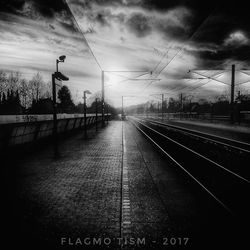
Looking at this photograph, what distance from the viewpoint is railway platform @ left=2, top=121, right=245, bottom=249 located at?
10.6 ft

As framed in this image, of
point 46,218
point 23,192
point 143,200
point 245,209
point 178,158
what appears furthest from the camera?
point 178,158

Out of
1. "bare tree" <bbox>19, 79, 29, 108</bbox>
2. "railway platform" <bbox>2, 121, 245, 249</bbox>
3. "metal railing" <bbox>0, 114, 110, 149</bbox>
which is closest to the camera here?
"railway platform" <bbox>2, 121, 245, 249</bbox>

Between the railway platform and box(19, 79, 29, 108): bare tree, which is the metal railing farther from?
box(19, 79, 29, 108): bare tree

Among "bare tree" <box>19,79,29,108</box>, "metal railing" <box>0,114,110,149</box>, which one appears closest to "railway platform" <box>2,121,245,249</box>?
"metal railing" <box>0,114,110,149</box>

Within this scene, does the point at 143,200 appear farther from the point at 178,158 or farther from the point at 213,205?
the point at 178,158

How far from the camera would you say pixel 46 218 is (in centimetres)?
386

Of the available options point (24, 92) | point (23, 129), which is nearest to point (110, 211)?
point (23, 129)

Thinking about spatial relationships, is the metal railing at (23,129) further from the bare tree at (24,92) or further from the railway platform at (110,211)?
the bare tree at (24,92)

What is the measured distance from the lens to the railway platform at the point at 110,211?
10.6ft

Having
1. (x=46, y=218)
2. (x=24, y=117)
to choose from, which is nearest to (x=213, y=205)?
(x=46, y=218)

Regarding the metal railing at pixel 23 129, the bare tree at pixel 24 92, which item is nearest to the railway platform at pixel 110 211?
the metal railing at pixel 23 129

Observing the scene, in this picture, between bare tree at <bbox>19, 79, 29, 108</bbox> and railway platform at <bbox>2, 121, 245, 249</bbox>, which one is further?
bare tree at <bbox>19, 79, 29, 108</bbox>

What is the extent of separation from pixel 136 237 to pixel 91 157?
6.29 meters

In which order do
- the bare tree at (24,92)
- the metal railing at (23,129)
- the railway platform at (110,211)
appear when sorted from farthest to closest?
the bare tree at (24,92) < the metal railing at (23,129) < the railway platform at (110,211)
